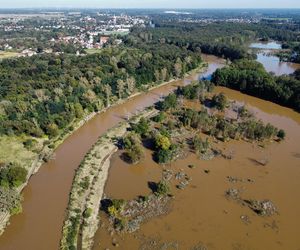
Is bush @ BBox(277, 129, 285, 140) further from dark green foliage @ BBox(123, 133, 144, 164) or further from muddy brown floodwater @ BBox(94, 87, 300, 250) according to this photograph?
dark green foliage @ BBox(123, 133, 144, 164)

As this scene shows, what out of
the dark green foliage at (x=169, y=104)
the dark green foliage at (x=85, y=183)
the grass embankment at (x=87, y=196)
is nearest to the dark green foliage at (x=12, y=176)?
the grass embankment at (x=87, y=196)

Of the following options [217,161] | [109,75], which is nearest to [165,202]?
[217,161]

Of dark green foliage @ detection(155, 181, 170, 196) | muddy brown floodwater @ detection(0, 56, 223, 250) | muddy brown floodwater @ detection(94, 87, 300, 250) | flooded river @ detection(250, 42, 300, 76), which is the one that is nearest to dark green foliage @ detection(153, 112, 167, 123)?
muddy brown floodwater @ detection(0, 56, 223, 250)

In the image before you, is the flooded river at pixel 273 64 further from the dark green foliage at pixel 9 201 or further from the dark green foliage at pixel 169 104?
the dark green foliage at pixel 9 201

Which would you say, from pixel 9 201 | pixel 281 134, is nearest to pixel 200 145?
pixel 281 134

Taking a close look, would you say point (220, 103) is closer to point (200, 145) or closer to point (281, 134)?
point (281, 134)

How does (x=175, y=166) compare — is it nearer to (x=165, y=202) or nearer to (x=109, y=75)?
(x=165, y=202)

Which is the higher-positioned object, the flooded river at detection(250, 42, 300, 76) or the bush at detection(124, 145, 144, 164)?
the flooded river at detection(250, 42, 300, 76)
